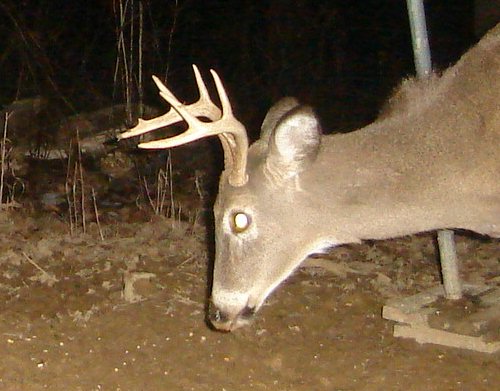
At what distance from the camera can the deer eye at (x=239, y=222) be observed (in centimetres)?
482

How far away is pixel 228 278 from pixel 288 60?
9034 millimetres

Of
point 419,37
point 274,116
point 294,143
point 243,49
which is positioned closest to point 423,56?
point 419,37

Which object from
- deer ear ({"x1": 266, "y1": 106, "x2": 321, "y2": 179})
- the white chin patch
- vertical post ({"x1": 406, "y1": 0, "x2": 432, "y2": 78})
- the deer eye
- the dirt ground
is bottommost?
the dirt ground

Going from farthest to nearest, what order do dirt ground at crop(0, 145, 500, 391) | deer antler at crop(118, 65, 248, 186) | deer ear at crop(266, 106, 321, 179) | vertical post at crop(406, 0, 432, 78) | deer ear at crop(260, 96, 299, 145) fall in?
1. vertical post at crop(406, 0, 432, 78)
2. dirt ground at crop(0, 145, 500, 391)
3. deer ear at crop(260, 96, 299, 145)
4. deer ear at crop(266, 106, 321, 179)
5. deer antler at crop(118, 65, 248, 186)

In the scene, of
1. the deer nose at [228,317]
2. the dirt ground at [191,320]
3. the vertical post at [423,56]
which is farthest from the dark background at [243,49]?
the deer nose at [228,317]

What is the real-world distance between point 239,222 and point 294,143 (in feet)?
1.55

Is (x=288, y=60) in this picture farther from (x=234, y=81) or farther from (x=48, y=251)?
(x=48, y=251)

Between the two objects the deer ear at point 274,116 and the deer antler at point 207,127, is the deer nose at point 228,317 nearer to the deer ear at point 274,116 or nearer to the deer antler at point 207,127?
the deer antler at point 207,127

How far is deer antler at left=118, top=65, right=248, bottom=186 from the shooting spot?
14.5 ft

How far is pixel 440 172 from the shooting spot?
4777mm

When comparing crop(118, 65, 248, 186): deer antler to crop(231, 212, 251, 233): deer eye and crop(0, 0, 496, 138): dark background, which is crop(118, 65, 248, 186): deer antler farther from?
crop(0, 0, 496, 138): dark background

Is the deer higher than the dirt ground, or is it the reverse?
the deer

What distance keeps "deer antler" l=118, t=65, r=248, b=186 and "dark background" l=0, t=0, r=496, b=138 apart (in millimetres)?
5894

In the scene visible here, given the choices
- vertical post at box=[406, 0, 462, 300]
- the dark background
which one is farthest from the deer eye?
the dark background
